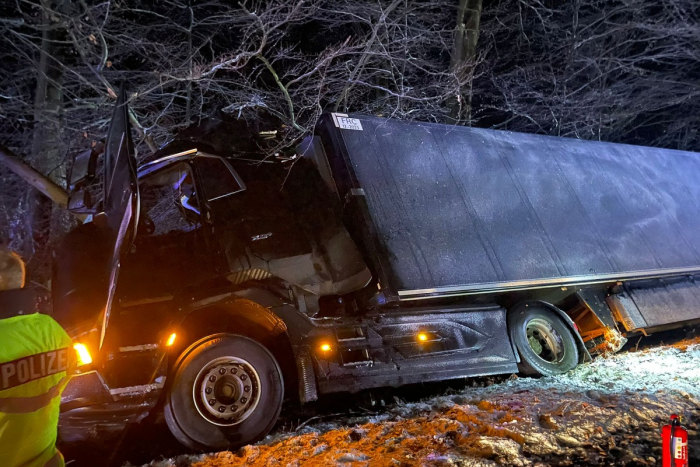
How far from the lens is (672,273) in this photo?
6078mm

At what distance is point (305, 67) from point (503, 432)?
6383 millimetres

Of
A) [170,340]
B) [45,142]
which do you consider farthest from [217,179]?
[45,142]

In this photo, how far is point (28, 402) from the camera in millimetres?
1858

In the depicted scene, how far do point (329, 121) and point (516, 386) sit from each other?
352 centimetres

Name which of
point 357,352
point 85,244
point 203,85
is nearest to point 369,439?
point 357,352

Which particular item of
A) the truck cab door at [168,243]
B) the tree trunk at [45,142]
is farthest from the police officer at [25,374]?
the tree trunk at [45,142]

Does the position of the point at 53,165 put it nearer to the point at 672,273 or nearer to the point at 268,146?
the point at 268,146

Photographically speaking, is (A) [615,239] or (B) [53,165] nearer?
(A) [615,239]

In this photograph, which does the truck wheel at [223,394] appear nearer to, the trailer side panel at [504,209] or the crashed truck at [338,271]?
the crashed truck at [338,271]

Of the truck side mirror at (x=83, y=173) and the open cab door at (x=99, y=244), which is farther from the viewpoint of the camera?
the truck side mirror at (x=83, y=173)

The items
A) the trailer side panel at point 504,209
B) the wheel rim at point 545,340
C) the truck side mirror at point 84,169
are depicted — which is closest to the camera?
the truck side mirror at point 84,169

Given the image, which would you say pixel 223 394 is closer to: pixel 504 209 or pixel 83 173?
pixel 83 173

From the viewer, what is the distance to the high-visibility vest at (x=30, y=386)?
1772 mm

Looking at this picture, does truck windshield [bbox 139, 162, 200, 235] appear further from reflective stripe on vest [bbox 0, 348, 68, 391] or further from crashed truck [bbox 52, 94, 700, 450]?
reflective stripe on vest [bbox 0, 348, 68, 391]
